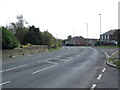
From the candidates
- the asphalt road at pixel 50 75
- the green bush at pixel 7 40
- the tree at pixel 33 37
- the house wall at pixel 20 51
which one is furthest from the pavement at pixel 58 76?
the tree at pixel 33 37

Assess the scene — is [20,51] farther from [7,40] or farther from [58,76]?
[58,76]

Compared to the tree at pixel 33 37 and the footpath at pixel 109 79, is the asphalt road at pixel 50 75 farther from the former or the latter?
the tree at pixel 33 37

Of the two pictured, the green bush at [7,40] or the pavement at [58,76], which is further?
the green bush at [7,40]

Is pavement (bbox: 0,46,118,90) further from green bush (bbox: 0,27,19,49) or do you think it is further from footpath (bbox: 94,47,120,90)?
green bush (bbox: 0,27,19,49)

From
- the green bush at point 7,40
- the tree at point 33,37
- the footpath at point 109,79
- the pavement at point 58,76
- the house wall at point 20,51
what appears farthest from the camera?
the tree at point 33,37

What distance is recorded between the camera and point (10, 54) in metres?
32.6

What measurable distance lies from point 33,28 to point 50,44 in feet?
26.4

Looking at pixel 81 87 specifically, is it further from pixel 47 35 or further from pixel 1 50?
pixel 47 35

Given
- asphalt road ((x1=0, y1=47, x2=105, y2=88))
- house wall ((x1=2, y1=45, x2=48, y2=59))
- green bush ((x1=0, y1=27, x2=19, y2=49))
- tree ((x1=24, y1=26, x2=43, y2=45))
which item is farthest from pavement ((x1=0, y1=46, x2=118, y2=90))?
tree ((x1=24, y1=26, x2=43, y2=45))

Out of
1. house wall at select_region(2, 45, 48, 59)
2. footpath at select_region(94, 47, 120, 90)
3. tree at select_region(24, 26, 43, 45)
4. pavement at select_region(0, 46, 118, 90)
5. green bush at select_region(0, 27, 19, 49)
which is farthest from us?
tree at select_region(24, 26, 43, 45)

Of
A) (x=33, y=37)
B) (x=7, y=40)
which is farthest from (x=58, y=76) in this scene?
(x=33, y=37)

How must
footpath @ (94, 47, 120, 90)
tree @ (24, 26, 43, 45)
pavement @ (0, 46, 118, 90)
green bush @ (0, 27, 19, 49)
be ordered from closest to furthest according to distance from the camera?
footpath @ (94, 47, 120, 90) < pavement @ (0, 46, 118, 90) < green bush @ (0, 27, 19, 49) < tree @ (24, 26, 43, 45)

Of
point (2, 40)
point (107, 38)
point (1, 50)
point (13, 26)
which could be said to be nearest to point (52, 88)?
point (1, 50)

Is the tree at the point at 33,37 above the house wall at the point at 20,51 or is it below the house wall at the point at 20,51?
above
